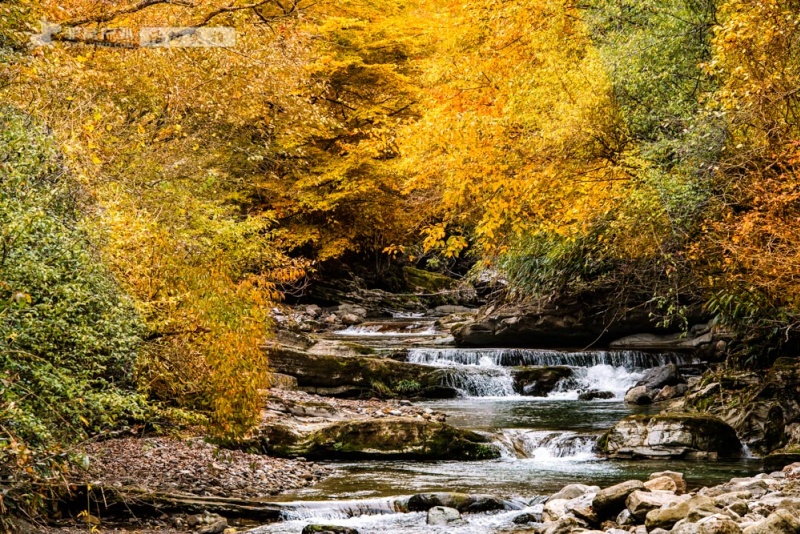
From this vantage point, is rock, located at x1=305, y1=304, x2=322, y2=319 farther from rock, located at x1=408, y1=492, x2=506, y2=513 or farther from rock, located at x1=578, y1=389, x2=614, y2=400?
rock, located at x1=408, y1=492, x2=506, y2=513

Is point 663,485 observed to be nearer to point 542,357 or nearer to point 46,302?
point 46,302

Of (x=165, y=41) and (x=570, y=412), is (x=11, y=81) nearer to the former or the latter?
(x=165, y=41)

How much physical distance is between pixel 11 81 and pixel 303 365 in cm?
1042

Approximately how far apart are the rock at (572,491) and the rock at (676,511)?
57.5 inches

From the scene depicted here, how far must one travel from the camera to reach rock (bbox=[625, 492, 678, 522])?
868 centimetres

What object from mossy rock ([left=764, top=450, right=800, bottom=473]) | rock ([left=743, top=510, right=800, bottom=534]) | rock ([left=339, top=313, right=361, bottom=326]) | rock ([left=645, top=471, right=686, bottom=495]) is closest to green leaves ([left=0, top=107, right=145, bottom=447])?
rock ([left=743, top=510, right=800, bottom=534])

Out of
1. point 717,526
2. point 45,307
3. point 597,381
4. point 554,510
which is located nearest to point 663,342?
point 597,381

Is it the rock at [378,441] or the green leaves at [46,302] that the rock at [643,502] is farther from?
the green leaves at [46,302]

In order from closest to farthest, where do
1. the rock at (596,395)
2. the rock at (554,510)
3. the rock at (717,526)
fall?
the rock at (717,526), the rock at (554,510), the rock at (596,395)

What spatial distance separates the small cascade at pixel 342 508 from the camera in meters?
9.38

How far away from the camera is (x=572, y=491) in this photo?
987 centimetres

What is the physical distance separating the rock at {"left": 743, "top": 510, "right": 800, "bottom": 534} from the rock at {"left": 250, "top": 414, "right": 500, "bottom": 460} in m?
5.98

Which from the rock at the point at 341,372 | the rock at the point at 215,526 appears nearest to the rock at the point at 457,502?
the rock at the point at 215,526

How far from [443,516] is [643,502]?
222 centimetres
